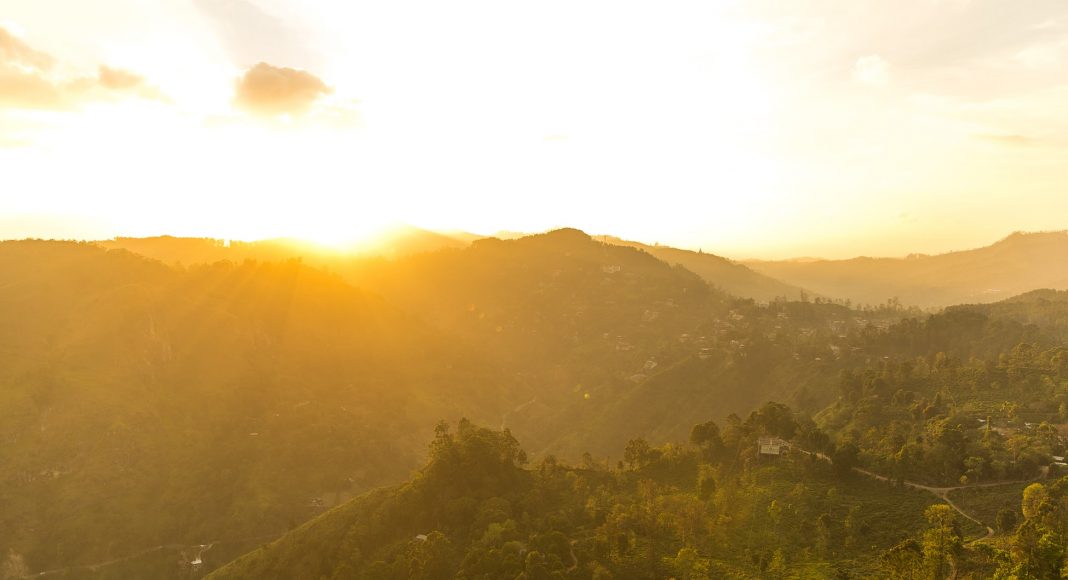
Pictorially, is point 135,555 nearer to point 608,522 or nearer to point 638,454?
point 638,454

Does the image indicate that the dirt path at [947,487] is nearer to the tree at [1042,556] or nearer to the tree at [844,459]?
the tree at [844,459]

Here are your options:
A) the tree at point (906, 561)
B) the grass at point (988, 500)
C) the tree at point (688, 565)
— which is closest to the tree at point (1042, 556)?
the tree at point (906, 561)

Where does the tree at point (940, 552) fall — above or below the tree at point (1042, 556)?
below

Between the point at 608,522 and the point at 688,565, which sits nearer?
the point at 688,565

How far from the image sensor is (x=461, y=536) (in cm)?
9781

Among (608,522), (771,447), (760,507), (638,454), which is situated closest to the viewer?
(608,522)

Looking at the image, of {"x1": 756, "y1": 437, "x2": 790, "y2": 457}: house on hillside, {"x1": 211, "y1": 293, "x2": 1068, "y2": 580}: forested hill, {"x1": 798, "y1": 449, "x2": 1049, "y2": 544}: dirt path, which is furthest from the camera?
{"x1": 756, "y1": 437, "x2": 790, "y2": 457}: house on hillside

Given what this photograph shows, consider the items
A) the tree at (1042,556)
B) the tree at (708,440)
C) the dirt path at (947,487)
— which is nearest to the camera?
the tree at (1042,556)

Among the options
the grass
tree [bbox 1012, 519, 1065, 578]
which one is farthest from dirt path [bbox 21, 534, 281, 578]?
tree [bbox 1012, 519, 1065, 578]

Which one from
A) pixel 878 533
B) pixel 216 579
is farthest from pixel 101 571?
pixel 878 533

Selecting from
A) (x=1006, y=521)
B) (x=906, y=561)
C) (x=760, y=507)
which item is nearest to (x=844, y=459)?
(x=760, y=507)

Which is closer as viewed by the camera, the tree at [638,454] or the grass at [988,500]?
the grass at [988,500]

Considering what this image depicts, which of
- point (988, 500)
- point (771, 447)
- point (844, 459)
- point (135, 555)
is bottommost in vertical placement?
point (135, 555)

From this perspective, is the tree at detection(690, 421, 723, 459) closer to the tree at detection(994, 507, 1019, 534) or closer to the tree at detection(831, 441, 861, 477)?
the tree at detection(831, 441, 861, 477)
